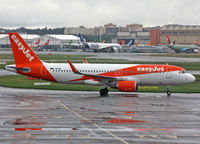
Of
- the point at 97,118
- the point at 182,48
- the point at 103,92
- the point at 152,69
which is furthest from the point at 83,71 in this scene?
the point at 182,48

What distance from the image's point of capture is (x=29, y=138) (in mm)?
20141

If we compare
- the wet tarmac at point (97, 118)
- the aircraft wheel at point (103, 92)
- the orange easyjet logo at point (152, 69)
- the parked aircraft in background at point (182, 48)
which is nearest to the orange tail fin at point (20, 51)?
the wet tarmac at point (97, 118)

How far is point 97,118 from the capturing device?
1041 inches

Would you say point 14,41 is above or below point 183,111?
above

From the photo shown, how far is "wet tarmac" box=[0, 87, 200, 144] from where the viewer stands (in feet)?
67.4

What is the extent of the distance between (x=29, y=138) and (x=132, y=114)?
10443 millimetres

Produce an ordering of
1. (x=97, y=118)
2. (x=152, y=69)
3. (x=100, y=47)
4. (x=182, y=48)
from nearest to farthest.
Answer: (x=97, y=118) → (x=152, y=69) → (x=100, y=47) → (x=182, y=48)

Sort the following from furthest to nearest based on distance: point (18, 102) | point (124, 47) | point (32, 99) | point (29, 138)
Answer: point (124, 47), point (32, 99), point (18, 102), point (29, 138)

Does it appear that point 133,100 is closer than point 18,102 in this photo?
No

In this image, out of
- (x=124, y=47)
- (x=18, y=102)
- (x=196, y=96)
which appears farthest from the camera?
(x=124, y=47)

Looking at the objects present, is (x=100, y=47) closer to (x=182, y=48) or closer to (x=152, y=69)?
(x=182, y=48)

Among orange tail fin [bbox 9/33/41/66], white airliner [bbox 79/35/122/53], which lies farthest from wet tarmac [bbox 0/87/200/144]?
white airliner [bbox 79/35/122/53]

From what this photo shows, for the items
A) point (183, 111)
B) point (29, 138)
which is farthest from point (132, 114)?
point (29, 138)

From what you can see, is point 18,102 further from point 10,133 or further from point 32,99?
point 10,133
